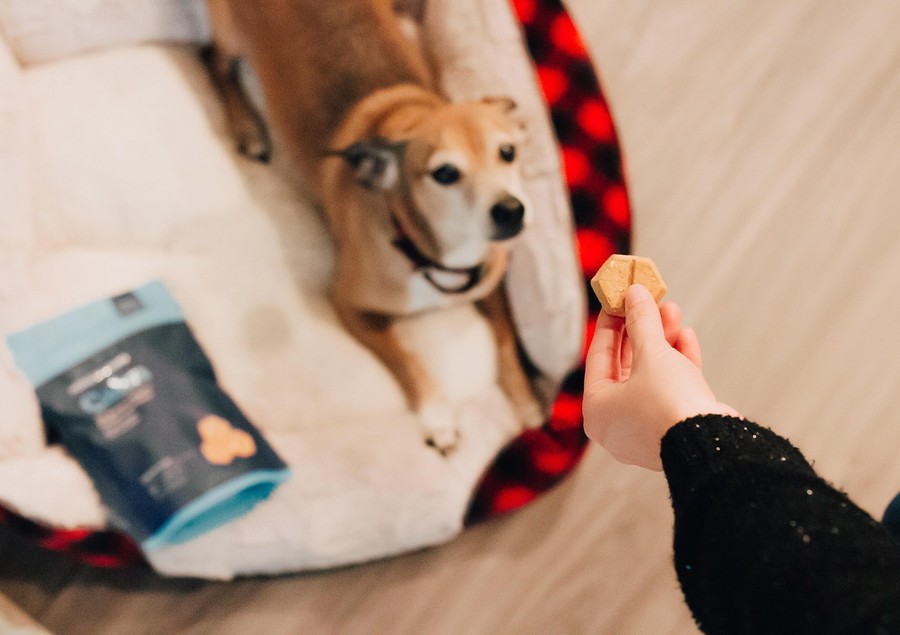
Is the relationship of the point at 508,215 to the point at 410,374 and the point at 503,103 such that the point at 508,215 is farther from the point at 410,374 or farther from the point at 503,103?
the point at 410,374

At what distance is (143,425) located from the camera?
1133 mm

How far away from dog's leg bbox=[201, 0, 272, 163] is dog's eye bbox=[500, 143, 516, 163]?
688mm

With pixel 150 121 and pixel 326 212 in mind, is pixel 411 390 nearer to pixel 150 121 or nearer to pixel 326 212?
pixel 326 212

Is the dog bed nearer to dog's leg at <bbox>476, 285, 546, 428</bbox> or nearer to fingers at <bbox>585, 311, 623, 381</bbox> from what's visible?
dog's leg at <bbox>476, 285, 546, 428</bbox>

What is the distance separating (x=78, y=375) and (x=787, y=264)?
5.34 feet

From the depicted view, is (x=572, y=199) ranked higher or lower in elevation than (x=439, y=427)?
higher

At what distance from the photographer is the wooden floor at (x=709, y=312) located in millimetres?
1338

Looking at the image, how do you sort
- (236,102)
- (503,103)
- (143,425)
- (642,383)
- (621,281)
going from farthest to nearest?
(236,102), (503,103), (143,425), (621,281), (642,383)

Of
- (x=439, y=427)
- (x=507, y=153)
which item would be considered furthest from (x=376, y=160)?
(x=439, y=427)

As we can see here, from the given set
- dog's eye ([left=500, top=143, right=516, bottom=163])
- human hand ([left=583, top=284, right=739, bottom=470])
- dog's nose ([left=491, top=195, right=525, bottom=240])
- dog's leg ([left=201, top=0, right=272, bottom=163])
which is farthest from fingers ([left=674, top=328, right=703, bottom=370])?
dog's leg ([left=201, top=0, right=272, bottom=163])

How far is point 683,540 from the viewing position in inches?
23.8

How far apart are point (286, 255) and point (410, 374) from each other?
410 mm

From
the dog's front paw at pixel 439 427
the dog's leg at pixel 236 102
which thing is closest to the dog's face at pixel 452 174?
the dog's front paw at pixel 439 427

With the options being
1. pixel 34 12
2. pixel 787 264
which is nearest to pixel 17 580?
pixel 34 12
